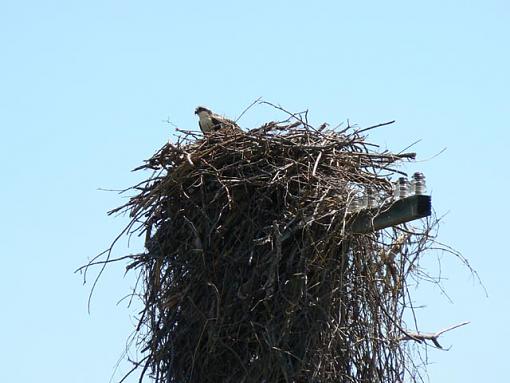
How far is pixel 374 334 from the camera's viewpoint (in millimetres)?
8352

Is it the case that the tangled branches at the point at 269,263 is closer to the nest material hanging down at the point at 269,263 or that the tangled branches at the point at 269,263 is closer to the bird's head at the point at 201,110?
the nest material hanging down at the point at 269,263

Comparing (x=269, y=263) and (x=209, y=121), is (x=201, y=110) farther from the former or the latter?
(x=269, y=263)

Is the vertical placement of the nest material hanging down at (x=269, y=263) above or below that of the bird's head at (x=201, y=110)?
below

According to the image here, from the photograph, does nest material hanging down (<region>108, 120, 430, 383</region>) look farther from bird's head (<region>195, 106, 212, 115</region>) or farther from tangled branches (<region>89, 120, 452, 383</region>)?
bird's head (<region>195, 106, 212, 115</region>)

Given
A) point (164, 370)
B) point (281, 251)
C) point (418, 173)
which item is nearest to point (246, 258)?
point (281, 251)

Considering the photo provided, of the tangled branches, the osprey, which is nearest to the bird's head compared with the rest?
the osprey

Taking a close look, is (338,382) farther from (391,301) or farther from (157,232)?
(157,232)

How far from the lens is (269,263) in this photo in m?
8.38

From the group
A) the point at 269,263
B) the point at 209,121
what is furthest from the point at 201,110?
the point at 269,263

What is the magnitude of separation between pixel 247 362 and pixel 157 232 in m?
1.23

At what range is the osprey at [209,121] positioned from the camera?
33.9 ft

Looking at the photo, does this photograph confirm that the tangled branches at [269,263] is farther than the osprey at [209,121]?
No

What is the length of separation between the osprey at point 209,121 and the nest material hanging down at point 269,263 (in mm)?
1100

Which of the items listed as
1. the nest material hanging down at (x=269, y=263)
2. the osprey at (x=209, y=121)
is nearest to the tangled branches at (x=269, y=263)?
the nest material hanging down at (x=269, y=263)
